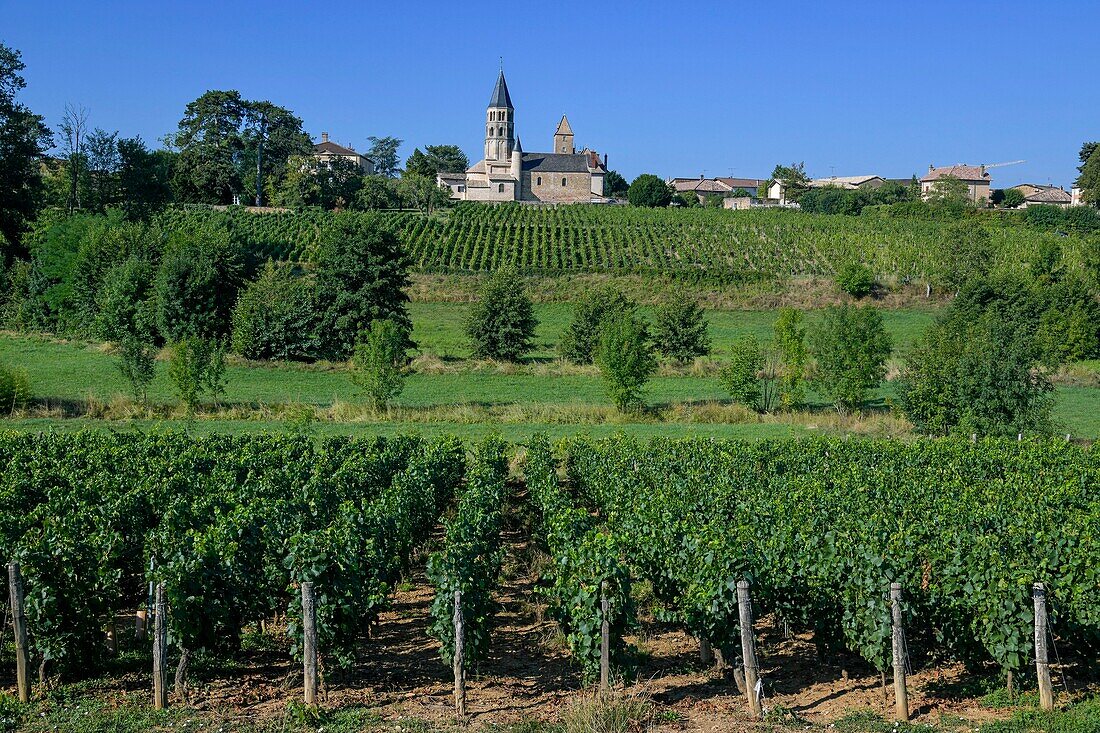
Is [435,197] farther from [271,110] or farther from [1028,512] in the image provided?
[1028,512]

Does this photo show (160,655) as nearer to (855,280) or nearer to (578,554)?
(578,554)

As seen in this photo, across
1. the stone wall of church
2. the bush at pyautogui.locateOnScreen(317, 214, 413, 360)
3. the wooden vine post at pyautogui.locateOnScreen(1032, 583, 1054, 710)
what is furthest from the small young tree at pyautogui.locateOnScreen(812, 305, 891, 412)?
the stone wall of church

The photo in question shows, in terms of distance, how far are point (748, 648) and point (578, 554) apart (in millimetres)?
2263

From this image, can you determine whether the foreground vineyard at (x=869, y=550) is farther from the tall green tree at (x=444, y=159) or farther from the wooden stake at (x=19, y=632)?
the tall green tree at (x=444, y=159)

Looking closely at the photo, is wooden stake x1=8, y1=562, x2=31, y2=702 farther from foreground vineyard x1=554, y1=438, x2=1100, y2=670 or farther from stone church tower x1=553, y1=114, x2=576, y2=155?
stone church tower x1=553, y1=114, x2=576, y2=155

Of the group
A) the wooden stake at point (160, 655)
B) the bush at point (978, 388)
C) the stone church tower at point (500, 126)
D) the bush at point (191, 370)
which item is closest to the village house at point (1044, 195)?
the stone church tower at point (500, 126)

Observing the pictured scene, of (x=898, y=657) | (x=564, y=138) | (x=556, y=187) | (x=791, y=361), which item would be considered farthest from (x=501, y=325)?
(x=564, y=138)

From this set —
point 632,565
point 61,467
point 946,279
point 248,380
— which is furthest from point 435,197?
point 632,565

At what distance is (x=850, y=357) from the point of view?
110 feet

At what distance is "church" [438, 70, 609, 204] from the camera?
4692 inches

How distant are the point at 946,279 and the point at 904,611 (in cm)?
5724

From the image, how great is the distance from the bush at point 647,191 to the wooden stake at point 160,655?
359 ft

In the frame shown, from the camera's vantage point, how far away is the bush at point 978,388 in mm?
28125

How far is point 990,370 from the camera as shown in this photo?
28.5 metres
